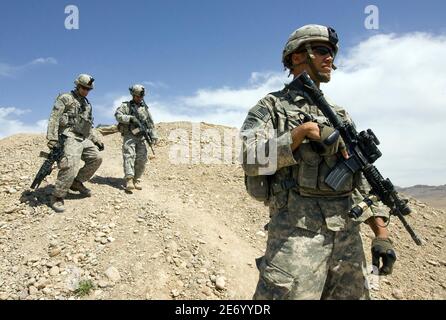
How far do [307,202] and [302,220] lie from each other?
0.15m

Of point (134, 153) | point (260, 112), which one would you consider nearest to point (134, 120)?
point (134, 153)

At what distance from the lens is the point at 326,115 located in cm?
265

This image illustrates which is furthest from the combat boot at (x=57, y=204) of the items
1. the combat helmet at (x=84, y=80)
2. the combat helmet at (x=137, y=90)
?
the combat helmet at (x=137, y=90)

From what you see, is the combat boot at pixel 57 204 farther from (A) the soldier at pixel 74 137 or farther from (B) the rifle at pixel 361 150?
(B) the rifle at pixel 361 150

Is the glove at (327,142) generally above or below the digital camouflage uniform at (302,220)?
above

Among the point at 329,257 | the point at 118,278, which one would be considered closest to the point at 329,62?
the point at 329,257

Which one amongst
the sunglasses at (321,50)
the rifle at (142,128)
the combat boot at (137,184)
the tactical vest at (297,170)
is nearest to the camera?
the tactical vest at (297,170)

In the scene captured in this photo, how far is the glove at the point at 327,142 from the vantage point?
2.38 m

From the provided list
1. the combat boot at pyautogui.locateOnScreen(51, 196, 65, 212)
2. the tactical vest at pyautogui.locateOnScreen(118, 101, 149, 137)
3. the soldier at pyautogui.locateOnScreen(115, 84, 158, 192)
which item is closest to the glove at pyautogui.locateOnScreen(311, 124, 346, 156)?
the combat boot at pyautogui.locateOnScreen(51, 196, 65, 212)

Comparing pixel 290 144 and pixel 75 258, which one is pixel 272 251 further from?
pixel 75 258

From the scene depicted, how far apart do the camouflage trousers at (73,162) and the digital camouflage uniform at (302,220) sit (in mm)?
5292

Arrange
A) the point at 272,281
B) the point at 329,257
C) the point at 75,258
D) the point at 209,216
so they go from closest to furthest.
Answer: the point at 272,281
the point at 329,257
the point at 75,258
the point at 209,216

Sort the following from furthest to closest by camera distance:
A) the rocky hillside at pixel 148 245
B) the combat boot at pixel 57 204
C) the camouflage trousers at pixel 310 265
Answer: the combat boot at pixel 57 204, the rocky hillside at pixel 148 245, the camouflage trousers at pixel 310 265

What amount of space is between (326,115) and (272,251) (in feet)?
3.48
